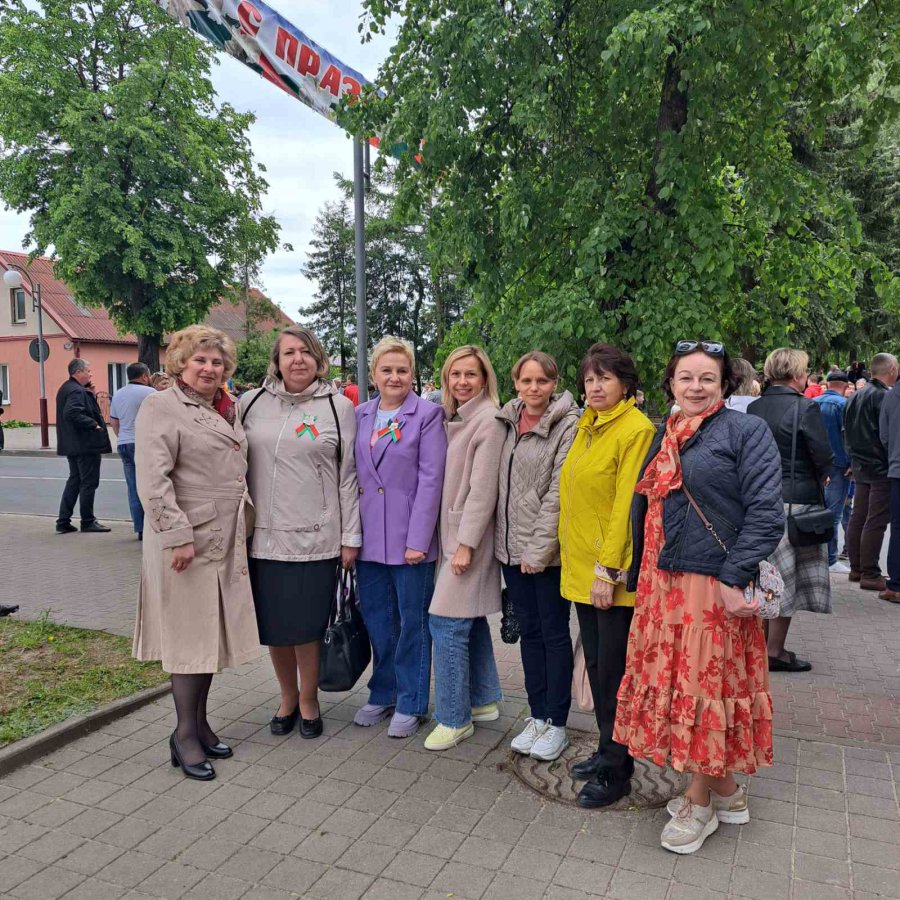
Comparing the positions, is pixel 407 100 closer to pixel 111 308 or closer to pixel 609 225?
pixel 609 225

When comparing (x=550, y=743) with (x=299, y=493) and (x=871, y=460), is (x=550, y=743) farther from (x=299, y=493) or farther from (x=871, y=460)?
(x=871, y=460)

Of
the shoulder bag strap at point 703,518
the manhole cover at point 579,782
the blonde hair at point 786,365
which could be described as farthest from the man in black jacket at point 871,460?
the shoulder bag strap at point 703,518

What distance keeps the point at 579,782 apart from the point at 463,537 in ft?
4.01

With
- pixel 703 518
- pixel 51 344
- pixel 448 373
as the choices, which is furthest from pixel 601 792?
pixel 51 344

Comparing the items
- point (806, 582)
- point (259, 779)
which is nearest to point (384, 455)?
point (259, 779)

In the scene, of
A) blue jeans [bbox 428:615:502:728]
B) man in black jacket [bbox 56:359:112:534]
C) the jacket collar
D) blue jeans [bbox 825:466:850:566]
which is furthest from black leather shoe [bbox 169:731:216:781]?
blue jeans [bbox 825:466:850:566]

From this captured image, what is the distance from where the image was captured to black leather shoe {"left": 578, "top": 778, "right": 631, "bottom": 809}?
3.38 meters

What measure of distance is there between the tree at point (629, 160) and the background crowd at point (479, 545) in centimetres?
238

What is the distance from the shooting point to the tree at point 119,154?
2283 cm

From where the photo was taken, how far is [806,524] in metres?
4.79

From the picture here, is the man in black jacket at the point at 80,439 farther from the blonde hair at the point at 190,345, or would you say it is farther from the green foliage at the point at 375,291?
the green foliage at the point at 375,291

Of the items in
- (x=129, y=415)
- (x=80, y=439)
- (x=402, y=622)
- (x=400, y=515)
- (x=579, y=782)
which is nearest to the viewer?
(x=579, y=782)

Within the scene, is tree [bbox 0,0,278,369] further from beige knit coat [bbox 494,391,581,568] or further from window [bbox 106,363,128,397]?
beige knit coat [bbox 494,391,581,568]

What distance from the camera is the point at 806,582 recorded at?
4.94 metres
